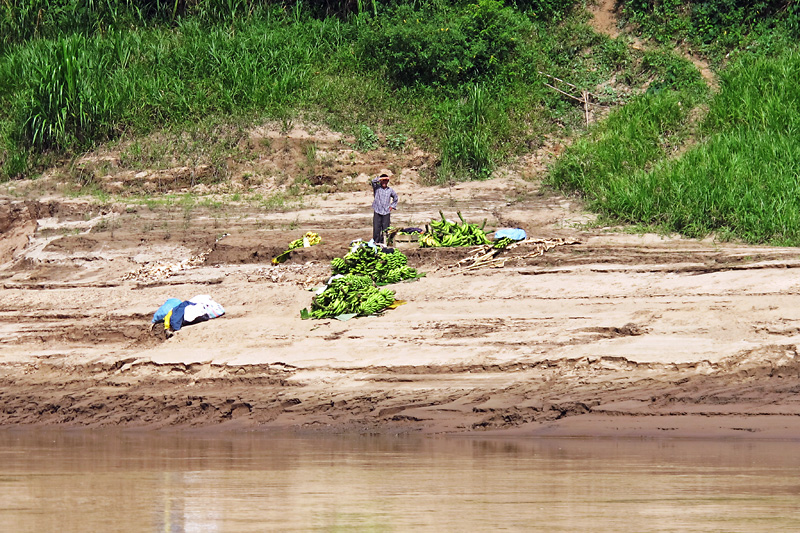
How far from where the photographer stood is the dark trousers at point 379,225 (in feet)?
35.3

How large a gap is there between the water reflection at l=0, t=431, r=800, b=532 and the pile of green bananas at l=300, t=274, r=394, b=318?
6.69ft

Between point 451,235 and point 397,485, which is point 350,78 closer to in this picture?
point 451,235

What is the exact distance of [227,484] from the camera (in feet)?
15.6

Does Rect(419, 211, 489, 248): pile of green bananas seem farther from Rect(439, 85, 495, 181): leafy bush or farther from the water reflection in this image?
the water reflection

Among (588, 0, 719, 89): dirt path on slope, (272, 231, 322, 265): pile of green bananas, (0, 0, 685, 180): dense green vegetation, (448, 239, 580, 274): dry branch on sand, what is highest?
(588, 0, 719, 89): dirt path on slope

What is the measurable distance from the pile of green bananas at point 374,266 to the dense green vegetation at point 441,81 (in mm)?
3528

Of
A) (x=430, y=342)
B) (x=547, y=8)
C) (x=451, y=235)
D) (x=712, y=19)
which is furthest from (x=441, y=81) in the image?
(x=430, y=342)

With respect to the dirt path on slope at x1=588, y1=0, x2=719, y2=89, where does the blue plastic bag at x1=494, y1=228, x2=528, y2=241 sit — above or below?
below

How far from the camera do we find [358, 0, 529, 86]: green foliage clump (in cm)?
1500

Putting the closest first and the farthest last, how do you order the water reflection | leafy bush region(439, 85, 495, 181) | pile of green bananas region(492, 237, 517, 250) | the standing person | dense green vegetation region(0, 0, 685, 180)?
the water reflection, pile of green bananas region(492, 237, 517, 250), the standing person, leafy bush region(439, 85, 495, 181), dense green vegetation region(0, 0, 685, 180)

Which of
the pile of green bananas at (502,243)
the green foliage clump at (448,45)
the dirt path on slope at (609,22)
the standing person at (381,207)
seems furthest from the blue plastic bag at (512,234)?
the dirt path on slope at (609,22)

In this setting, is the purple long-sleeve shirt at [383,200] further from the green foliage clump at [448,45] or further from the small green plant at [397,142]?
the green foliage clump at [448,45]

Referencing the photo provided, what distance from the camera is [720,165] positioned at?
11.3 m

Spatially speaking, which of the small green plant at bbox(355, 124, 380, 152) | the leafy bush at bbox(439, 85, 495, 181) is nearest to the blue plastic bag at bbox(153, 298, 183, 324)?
the leafy bush at bbox(439, 85, 495, 181)
